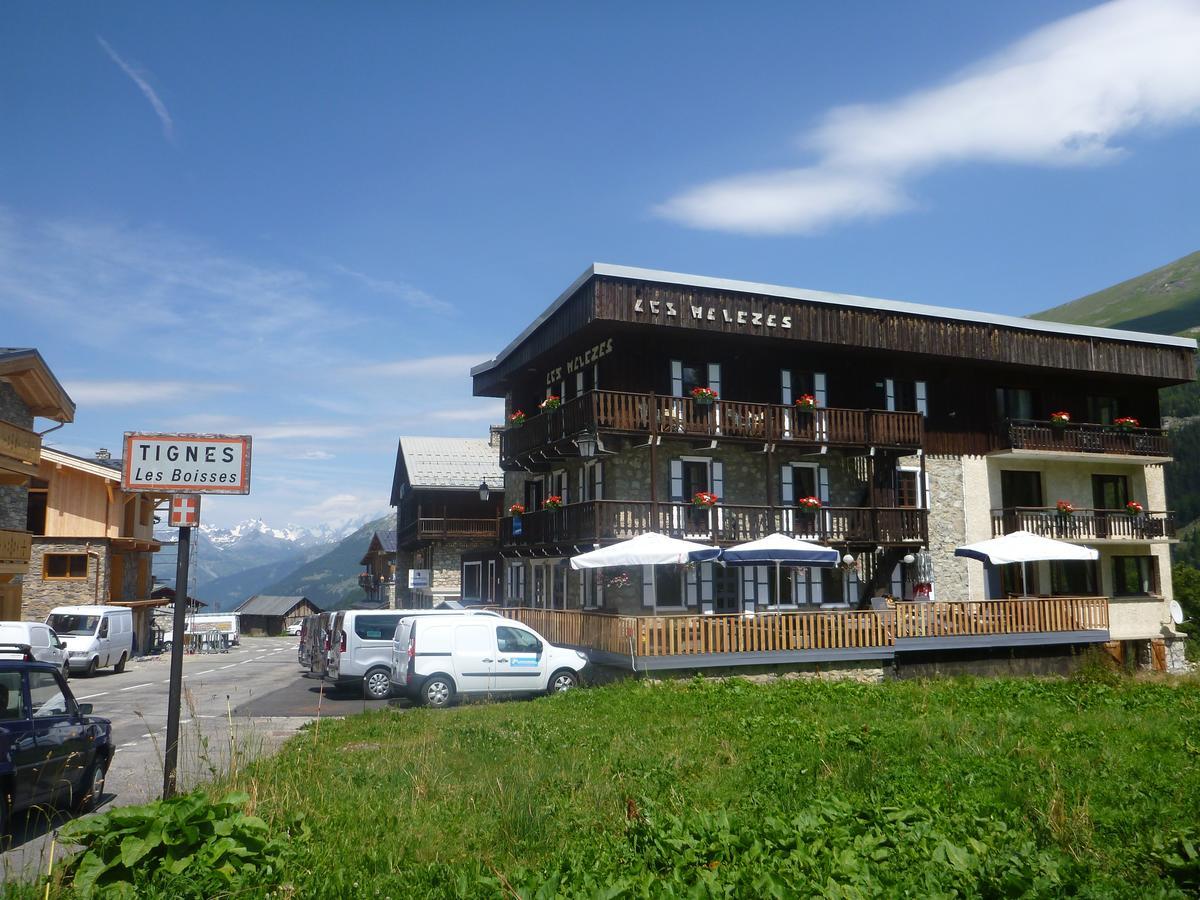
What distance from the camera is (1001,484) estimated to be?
31.9m

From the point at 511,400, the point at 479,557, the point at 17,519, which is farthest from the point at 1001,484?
the point at 17,519

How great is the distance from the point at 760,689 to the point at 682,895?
12.9 metres

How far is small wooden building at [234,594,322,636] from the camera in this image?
303ft

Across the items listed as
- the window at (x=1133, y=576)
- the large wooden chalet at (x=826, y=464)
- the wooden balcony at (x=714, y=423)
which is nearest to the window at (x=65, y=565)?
the large wooden chalet at (x=826, y=464)

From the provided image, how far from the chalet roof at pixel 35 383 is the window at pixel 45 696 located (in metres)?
24.8

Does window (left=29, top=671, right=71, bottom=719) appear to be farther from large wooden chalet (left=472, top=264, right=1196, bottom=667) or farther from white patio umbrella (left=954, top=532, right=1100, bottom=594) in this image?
white patio umbrella (left=954, top=532, right=1100, bottom=594)

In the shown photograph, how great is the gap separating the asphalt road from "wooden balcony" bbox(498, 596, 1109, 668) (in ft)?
16.6

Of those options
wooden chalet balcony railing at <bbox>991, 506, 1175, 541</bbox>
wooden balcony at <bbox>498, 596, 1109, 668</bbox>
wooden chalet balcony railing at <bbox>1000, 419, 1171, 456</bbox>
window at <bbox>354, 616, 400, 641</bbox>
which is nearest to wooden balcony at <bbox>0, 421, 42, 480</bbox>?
window at <bbox>354, 616, 400, 641</bbox>

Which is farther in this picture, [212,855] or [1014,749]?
[1014,749]

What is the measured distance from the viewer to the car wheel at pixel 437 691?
18.9 meters

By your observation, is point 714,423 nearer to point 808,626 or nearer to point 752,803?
point 808,626

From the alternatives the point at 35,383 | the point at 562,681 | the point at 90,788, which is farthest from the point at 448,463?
the point at 90,788

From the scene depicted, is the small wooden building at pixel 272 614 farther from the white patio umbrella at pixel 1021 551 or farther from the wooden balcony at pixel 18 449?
the white patio umbrella at pixel 1021 551

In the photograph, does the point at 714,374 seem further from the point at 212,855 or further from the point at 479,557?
the point at 212,855
